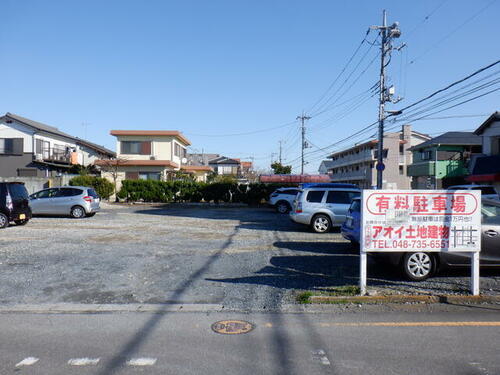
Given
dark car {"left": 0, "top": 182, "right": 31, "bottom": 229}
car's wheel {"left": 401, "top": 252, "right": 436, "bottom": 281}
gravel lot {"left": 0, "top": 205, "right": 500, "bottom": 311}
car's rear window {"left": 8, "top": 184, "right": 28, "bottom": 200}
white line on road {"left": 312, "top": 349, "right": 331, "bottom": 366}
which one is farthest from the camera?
car's rear window {"left": 8, "top": 184, "right": 28, "bottom": 200}

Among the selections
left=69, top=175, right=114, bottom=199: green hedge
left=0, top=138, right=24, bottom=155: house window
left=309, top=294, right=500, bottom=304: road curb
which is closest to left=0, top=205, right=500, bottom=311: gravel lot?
left=309, top=294, right=500, bottom=304: road curb

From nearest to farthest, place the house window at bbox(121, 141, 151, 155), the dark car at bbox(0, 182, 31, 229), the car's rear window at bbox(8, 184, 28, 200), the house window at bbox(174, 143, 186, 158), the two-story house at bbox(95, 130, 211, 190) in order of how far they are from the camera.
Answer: the dark car at bbox(0, 182, 31, 229)
the car's rear window at bbox(8, 184, 28, 200)
the two-story house at bbox(95, 130, 211, 190)
the house window at bbox(121, 141, 151, 155)
the house window at bbox(174, 143, 186, 158)

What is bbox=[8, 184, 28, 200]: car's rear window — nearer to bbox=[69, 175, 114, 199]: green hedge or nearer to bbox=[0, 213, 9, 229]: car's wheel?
bbox=[0, 213, 9, 229]: car's wheel

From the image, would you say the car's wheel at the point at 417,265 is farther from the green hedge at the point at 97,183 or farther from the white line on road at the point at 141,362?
the green hedge at the point at 97,183

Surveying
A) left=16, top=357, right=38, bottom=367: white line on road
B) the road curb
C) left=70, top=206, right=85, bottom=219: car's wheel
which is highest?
left=70, top=206, right=85, bottom=219: car's wheel

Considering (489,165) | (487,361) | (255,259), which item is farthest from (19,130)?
(487,361)

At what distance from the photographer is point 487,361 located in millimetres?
3984

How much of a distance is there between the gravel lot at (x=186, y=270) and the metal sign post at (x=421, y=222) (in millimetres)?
798

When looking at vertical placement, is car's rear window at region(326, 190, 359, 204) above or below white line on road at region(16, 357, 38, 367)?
above

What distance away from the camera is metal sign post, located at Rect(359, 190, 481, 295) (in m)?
6.17

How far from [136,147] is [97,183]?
336 inches

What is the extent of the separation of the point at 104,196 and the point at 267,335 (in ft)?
88.4

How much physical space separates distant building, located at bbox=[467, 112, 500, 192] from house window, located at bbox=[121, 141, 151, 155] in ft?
86.6

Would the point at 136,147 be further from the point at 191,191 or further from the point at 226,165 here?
the point at 226,165
